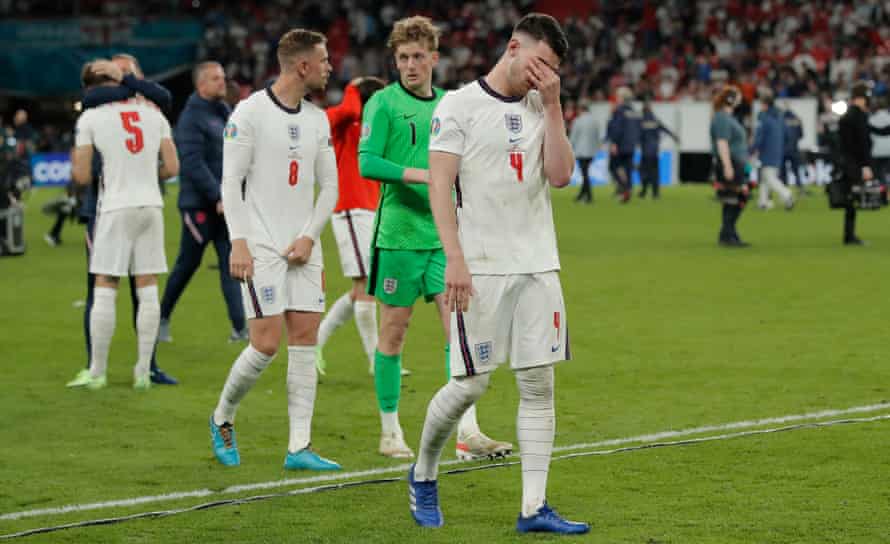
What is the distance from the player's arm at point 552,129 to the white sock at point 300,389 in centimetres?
209

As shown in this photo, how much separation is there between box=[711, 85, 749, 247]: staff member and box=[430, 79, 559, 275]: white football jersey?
45.6 feet

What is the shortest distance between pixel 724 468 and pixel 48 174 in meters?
36.7

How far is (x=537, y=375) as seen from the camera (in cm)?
593

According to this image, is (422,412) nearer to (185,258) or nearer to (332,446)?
(332,446)

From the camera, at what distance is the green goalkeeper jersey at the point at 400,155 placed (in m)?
7.72

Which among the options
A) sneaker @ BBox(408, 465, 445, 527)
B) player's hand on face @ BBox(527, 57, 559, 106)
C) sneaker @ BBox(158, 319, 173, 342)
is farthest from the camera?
sneaker @ BBox(158, 319, 173, 342)

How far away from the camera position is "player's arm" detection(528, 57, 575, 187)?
573cm

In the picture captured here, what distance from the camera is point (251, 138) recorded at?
24.0ft

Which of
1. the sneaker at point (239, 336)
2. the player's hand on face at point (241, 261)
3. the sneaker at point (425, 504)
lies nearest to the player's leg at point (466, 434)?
the player's hand on face at point (241, 261)

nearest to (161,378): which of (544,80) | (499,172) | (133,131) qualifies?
(133,131)

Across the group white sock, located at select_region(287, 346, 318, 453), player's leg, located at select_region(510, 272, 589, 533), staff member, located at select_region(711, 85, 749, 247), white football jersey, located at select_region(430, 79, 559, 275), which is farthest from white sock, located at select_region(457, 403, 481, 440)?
staff member, located at select_region(711, 85, 749, 247)

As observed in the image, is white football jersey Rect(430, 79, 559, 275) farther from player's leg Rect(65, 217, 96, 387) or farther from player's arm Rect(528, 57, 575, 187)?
player's leg Rect(65, 217, 96, 387)

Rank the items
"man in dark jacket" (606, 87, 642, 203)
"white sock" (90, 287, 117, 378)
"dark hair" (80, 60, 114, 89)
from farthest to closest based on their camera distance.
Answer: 1. "man in dark jacket" (606, 87, 642, 203)
2. "white sock" (90, 287, 117, 378)
3. "dark hair" (80, 60, 114, 89)

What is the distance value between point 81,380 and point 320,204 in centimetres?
345
